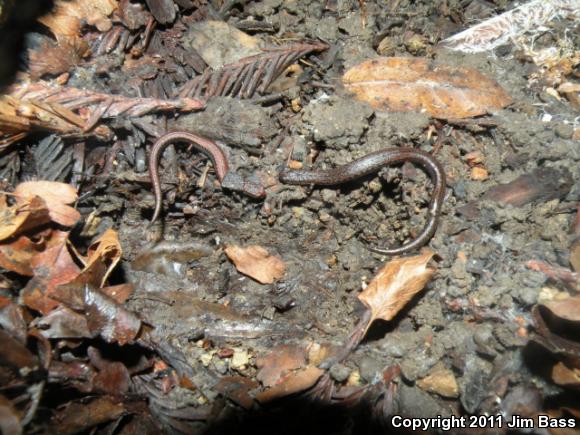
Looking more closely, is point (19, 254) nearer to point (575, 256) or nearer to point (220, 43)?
point (220, 43)

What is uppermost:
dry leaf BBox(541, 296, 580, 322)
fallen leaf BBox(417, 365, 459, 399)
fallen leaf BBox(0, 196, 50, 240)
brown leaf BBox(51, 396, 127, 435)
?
A: fallen leaf BBox(0, 196, 50, 240)

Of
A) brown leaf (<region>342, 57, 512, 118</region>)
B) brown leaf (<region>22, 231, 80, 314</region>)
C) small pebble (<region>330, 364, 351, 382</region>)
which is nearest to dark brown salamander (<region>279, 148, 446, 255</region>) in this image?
brown leaf (<region>342, 57, 512, 118</region>)

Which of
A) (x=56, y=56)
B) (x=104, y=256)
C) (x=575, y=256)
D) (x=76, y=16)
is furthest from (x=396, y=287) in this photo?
(x=76, y=16)

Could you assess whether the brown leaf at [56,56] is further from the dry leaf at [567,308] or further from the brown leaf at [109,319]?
the dry leaf at [567,308]

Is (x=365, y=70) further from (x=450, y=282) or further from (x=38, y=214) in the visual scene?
(x=38, y=214)

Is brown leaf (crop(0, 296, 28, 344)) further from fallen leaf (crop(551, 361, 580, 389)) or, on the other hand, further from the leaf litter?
fallen leaf (crop(551, 361, 580, 389))

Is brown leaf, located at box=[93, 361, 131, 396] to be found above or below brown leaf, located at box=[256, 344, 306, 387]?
above

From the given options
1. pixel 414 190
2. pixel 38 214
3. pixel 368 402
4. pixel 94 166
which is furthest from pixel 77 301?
pixel 414 190
